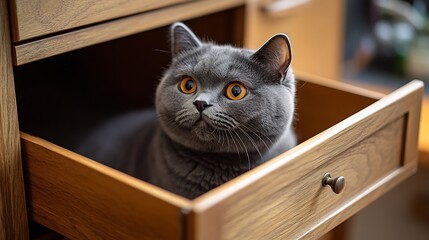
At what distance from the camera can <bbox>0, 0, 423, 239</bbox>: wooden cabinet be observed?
0.73 meters

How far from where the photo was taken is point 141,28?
107cm

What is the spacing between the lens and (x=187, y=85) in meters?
0.97

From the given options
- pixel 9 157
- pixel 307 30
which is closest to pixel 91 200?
pixel 9 157

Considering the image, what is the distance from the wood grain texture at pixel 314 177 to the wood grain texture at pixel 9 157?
0.33 meters

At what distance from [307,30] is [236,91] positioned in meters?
0.67

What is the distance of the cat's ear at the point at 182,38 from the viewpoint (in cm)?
102

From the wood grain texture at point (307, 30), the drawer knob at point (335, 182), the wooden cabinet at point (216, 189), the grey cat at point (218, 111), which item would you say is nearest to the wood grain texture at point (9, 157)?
the wooden cabinet at point (216, 189)

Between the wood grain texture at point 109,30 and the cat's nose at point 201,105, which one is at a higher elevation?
the wood grain texture at point 109,30

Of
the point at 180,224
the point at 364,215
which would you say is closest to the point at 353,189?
the point at 180,224

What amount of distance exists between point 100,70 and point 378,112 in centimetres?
72

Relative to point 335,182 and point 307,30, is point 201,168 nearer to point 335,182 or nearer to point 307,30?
point 335,182

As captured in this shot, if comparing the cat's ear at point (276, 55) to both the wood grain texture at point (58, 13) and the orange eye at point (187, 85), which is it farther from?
the wood grain texture at point (58, 13)

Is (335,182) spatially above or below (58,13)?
below

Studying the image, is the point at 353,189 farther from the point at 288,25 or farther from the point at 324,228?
the point at 288,25
